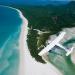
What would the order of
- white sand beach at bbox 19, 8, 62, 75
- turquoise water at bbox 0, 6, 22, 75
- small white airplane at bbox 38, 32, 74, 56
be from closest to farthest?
white sand beach at bbox 19, 8, 62, 75 < turquoise water at bbox 0, 6, 22, 75 < small white airplane at bbox 38, 32, 74, 56

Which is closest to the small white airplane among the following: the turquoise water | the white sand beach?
the white sand beach

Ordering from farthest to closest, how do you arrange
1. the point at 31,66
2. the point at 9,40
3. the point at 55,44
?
the point at 9,40
the point at 55,44
the point at 31,66

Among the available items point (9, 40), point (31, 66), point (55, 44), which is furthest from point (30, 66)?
point (9, 40)

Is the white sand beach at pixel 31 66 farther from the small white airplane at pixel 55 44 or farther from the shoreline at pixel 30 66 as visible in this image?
the small white airplane at pixel 55 44

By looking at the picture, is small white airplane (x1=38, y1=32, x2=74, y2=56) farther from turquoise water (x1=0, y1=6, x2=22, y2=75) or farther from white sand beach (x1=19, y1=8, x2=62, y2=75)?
turquoise water (x1=0, y1=6, x2=22, y2=75)

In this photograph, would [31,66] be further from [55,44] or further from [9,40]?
[9,40]

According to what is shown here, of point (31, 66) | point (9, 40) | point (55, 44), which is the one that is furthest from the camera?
point (9, 40)

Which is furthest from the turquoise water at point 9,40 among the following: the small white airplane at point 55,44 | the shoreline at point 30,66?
the small white airplane at point 55,44

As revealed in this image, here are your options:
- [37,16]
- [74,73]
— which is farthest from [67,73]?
[37,16]

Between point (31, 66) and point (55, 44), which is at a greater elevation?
point (55, 44)
